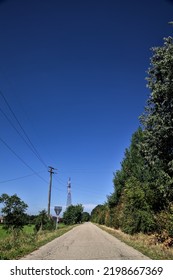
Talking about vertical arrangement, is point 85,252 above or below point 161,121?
below

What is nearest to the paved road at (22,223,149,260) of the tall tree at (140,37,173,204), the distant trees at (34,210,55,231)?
the tall tree at (140,37,173,204)

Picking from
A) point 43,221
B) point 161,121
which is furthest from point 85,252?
point 43,221

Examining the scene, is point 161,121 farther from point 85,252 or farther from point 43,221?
point 43,221

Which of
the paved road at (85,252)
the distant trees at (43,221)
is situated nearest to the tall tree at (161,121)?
the paved road at (85,252)

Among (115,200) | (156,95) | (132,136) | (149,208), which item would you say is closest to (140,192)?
(149,208)

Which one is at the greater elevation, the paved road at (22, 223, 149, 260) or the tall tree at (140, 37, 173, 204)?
the tall tree at (140, 37, 173, 204)

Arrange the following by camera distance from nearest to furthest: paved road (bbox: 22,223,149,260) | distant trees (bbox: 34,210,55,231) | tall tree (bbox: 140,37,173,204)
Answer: paved road (bbox: 22,223,149,260) → tall tree (bbox: 140,37,173,204) → distant trees (bbox: 34,210,55,231)

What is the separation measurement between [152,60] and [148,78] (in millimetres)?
929

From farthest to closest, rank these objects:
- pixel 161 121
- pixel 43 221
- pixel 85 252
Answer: pixel 43 221 < pixel 161 121 < pixel 85 252

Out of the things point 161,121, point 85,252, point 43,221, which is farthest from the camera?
point 43,221

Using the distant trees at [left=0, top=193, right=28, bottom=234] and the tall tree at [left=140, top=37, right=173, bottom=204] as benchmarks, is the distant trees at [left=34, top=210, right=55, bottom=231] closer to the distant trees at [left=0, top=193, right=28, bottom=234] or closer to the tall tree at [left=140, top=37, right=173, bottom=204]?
the distant trees at [left=0, top=193, right=28, bottom=234]

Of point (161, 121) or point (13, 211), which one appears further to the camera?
point (13, 211)

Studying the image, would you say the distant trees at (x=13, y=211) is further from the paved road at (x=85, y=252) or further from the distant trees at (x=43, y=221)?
the paved road at (x=85, y=252)
